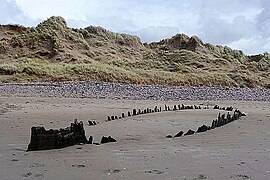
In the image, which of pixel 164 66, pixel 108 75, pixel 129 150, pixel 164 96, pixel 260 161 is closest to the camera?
pixel 260 161

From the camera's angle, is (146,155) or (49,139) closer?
(146,155)

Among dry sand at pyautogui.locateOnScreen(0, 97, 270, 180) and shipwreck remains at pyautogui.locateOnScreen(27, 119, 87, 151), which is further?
shipwreck remains at pyautogui.locateOnScreen(27, 119, 87, 151)

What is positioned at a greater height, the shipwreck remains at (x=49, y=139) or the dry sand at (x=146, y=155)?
the shipwreck remains at (x=49, y=139)

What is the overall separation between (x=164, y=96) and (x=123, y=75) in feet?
31.8

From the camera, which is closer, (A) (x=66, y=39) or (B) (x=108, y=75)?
(B) (x=108, y=75)

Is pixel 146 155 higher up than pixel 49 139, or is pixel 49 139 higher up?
pixel 49 139

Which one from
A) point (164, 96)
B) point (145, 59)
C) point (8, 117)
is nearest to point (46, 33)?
point (145, 59)

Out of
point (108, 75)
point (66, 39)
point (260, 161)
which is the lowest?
point (260, 161)

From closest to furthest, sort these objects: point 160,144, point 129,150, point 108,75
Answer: point 129,150 < point 160,144 < point 108,75

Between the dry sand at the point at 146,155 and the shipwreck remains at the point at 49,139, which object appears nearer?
the dry sand at the point at 146,155

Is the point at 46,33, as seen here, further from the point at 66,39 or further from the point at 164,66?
the point at 164,66

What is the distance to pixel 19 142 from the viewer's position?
6.55 m

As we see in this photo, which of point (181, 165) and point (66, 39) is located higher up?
point (66, 39)

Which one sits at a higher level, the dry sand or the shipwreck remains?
the shipwreck remains
